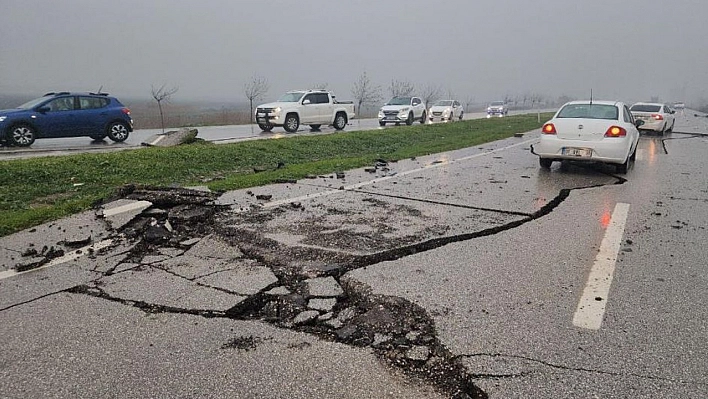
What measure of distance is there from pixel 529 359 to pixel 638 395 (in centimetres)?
61

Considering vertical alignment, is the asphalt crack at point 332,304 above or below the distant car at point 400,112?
below

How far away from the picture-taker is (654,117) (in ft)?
78.0

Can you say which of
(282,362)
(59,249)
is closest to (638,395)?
(282,362)

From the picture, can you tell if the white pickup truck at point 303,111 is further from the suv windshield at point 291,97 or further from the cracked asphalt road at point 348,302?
the cracked asphalt road at point 348,302

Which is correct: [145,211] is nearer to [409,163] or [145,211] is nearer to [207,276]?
[207,276]

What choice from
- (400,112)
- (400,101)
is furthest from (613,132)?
(400,101)

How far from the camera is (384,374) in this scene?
118 inches

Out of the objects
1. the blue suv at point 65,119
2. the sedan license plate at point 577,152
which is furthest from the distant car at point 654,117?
the blue suv at point 65,119

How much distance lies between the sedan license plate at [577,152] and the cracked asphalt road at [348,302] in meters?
3.06

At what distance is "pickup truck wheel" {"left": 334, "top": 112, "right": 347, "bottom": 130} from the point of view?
85.7 feet

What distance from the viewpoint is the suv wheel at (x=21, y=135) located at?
49.5 ft

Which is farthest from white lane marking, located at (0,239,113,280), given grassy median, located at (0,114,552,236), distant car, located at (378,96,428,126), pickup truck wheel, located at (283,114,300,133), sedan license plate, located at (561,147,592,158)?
distant car, located at (378,96,428,126)

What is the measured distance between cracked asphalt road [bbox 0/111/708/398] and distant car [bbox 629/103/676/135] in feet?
62.1

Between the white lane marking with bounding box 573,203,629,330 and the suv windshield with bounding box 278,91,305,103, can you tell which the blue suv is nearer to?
the suv windshield with bounding box 278,91,305,103
